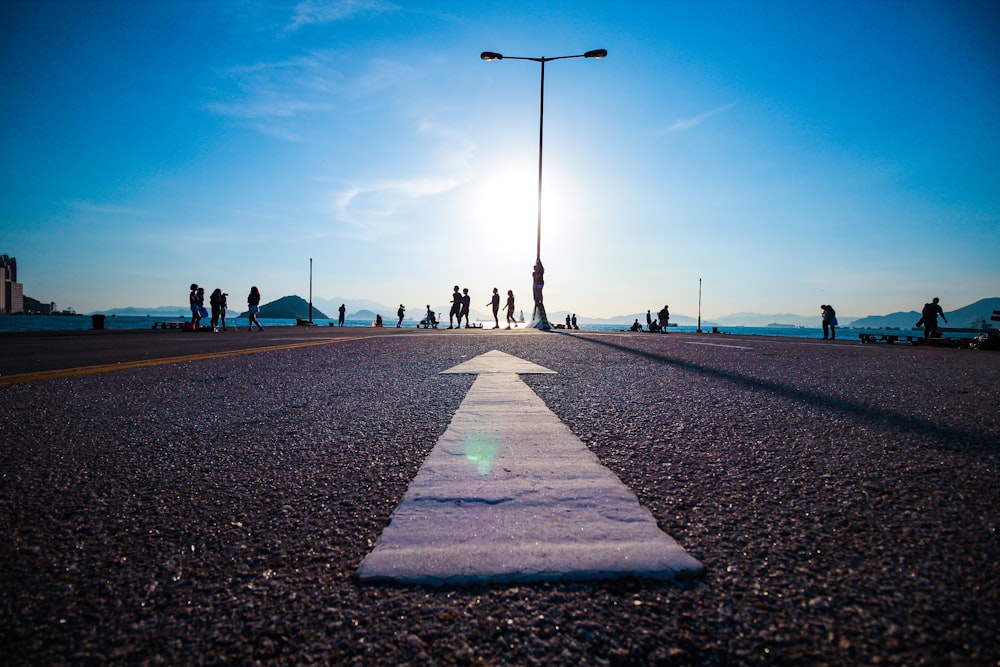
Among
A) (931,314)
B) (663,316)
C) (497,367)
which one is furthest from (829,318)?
(497,367)

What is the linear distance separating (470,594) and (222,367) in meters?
4.60

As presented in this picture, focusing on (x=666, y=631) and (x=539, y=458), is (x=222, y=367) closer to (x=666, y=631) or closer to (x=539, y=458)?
(x=539, y=458)

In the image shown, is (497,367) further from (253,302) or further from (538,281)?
(253,302)

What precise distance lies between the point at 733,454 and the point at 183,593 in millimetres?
1627

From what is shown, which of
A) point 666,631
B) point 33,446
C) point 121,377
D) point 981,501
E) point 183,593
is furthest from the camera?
point 121,377

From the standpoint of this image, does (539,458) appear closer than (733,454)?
Yes

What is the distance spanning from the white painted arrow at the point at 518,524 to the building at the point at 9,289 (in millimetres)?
227338

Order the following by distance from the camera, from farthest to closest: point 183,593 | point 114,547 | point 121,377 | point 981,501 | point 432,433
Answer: point 121,377 < point 432,433 < point 981,501 < point 114,547 < point 183,593

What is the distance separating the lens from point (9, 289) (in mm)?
175250

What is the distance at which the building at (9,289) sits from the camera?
164400mm

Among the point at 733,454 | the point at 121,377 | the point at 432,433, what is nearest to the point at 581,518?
the point at 733,454

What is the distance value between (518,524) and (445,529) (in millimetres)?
158

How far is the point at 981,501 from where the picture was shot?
4.11 ft

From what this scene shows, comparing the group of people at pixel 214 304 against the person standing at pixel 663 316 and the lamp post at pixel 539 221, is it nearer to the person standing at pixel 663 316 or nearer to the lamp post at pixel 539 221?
the lamp post at pixel 539 221
